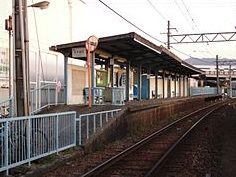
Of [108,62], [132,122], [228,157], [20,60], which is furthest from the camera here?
[108,62]

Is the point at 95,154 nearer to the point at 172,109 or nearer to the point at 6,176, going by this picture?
the point at 6,176

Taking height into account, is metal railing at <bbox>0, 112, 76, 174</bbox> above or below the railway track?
above

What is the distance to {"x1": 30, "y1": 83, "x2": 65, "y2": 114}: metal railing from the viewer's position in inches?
898

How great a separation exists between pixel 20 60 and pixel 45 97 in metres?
12.7

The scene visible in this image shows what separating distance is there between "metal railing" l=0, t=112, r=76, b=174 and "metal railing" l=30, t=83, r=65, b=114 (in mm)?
8737

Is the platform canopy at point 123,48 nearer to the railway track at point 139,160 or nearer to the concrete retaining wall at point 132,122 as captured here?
the concrete retaining wall at point 132,122

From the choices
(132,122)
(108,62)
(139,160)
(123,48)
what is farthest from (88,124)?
(108,62)

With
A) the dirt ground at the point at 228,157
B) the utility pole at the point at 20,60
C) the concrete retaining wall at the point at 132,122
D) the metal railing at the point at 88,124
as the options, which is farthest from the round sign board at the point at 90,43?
the utility pole at the point at 20,60

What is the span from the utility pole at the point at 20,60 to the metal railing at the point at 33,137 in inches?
20.8

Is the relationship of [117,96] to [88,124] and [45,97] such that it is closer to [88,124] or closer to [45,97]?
[45,97]

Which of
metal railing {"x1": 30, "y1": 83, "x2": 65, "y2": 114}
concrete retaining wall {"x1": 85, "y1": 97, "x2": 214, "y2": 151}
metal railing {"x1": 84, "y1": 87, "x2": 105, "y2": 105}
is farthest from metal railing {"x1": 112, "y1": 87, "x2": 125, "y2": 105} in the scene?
metal railing {"x1": 30, "y1": 83, "x2": 65, "y2": 114}

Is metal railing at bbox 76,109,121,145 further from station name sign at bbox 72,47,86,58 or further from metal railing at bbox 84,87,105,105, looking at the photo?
station name sign at bbox 72,47,86,58

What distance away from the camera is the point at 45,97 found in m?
24.0

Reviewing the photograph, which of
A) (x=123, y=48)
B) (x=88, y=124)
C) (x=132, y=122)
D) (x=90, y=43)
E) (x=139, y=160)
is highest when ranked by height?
(x=123, y=48)
